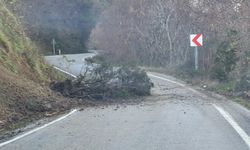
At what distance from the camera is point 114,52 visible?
44969 mm

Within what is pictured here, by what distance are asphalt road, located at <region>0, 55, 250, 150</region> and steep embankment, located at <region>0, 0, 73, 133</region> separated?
1.22m

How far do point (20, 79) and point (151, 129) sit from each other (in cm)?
688

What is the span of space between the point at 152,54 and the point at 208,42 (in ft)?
37.0

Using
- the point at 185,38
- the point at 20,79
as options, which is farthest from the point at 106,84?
the point at 185,38

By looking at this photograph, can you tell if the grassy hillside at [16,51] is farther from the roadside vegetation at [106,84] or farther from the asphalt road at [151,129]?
the asphalt road at [151,129]

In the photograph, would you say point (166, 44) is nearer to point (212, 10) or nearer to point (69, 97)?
point (212, 10)

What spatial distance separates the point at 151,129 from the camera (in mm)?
10766

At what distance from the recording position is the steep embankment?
13570 mm

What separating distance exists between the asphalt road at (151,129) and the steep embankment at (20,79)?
122 cm

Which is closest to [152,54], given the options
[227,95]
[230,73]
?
[230,73]

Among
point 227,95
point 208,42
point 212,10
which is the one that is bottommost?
point 227,95

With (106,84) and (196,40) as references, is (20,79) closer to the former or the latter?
(106,84)

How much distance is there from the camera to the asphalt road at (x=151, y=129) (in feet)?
29.7

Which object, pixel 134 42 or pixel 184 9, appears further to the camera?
pixel 134 42
